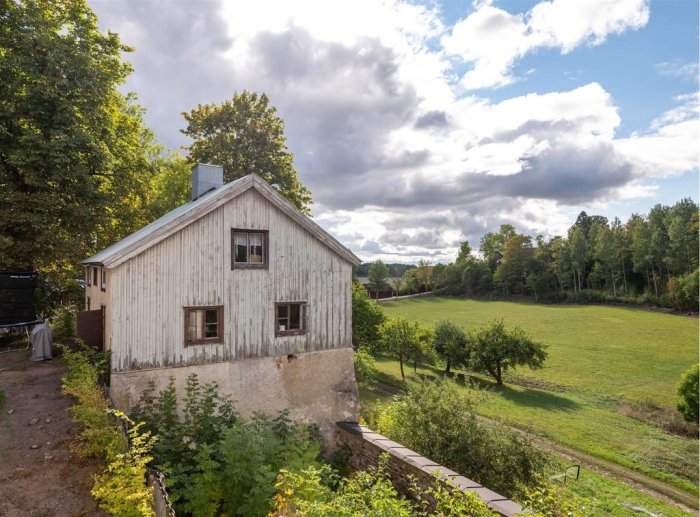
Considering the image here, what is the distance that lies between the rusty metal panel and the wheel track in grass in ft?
49.7

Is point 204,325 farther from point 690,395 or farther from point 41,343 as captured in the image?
point 690,395

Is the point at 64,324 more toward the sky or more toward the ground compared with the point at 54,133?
more toward the ground

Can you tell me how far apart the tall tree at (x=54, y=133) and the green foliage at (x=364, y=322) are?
2216 cm

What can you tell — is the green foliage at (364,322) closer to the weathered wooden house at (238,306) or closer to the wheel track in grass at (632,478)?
the wheel track in grass at (632,478)

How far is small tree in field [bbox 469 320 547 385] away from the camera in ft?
116

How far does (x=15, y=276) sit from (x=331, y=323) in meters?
14.6

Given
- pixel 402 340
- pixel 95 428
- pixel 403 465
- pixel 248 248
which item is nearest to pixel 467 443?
pixel 403 465

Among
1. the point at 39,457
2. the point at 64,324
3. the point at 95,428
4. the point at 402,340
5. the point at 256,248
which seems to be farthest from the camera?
the point at 402,340

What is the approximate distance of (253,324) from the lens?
45.6ft

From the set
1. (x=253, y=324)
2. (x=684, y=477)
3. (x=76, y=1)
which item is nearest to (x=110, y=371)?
(x=253, y=324)

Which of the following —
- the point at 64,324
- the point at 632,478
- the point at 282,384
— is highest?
the point at 64,324

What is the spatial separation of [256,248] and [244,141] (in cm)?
1763

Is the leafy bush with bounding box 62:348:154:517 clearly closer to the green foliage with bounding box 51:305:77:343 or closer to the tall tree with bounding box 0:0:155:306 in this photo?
the green foliage with bounding box 51:305:77:343

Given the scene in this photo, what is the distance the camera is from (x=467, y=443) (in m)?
13.2
